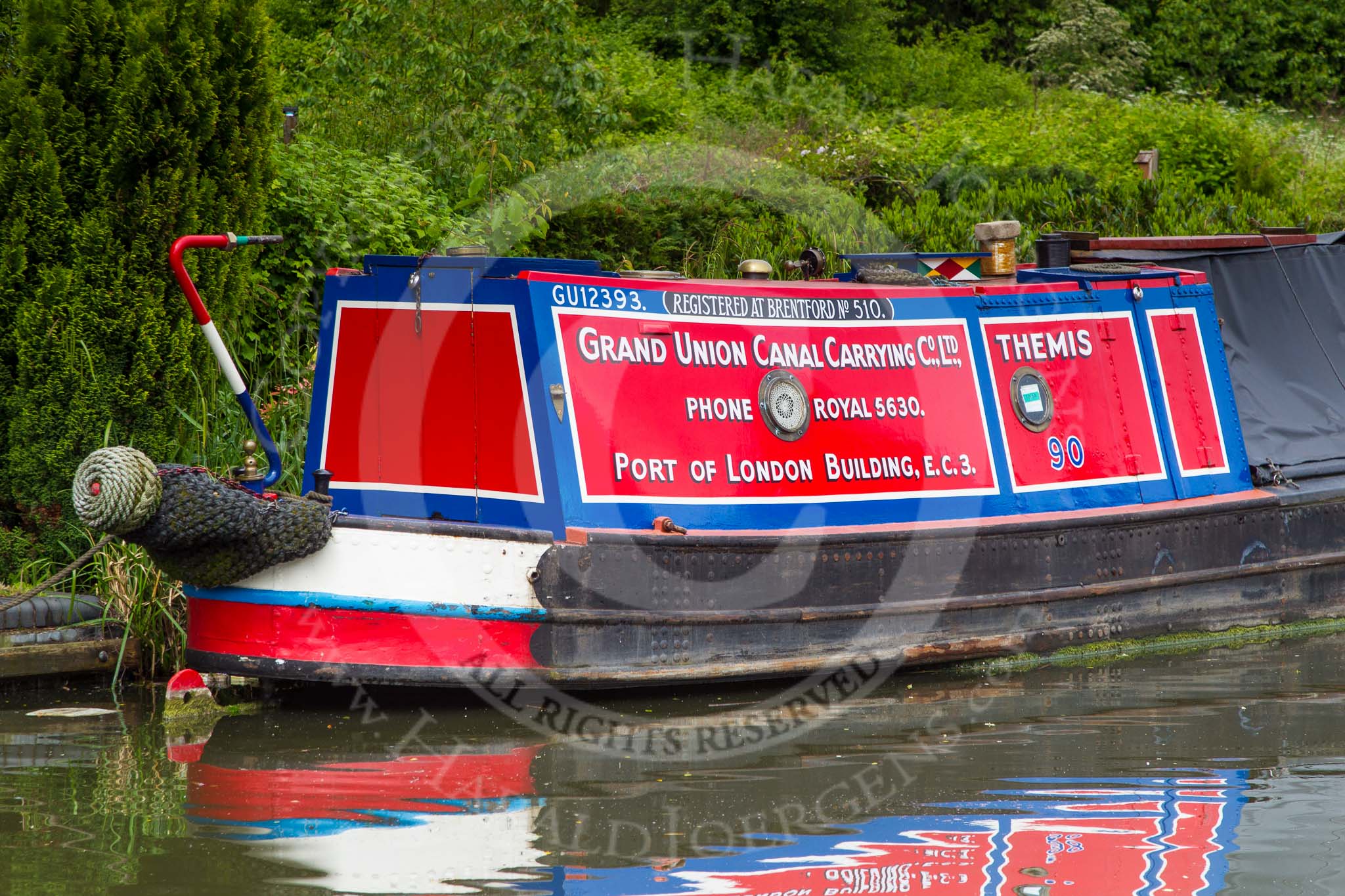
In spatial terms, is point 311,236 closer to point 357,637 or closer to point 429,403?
point 429,403

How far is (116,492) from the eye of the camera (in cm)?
611

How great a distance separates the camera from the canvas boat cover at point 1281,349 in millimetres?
9156

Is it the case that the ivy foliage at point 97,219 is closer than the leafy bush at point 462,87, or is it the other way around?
the ivy foliage at point 97,219

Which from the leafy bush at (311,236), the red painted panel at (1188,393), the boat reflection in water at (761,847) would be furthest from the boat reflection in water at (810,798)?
the leafy bush at (311,236)

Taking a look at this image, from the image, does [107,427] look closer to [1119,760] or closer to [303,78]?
[1119,760]

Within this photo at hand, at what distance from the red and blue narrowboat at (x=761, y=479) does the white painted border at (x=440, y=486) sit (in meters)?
0.01

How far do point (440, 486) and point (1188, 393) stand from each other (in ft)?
15.0

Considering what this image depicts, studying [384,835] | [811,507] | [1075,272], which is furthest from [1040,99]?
[384,835]

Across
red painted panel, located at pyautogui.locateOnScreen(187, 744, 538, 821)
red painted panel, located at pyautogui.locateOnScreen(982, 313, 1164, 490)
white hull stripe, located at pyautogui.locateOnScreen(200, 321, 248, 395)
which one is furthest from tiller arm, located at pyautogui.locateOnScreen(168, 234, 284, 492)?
red painted panel, located at pyautogui.locateOnScreen(982, 313, 1164, 490)

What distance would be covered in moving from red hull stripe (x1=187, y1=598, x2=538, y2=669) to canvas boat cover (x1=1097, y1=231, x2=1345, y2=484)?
194 inches

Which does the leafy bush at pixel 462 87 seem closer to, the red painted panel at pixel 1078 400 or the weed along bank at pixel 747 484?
the weed along bank at pixel 747 484

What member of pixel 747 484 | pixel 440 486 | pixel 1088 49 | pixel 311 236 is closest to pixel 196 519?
pixel 440 486

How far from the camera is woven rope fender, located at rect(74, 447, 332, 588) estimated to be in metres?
6.14

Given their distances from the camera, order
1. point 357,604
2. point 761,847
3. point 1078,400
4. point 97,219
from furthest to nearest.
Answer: point 1078,400 < point 97,219 < point 357,604 < point 761,847
